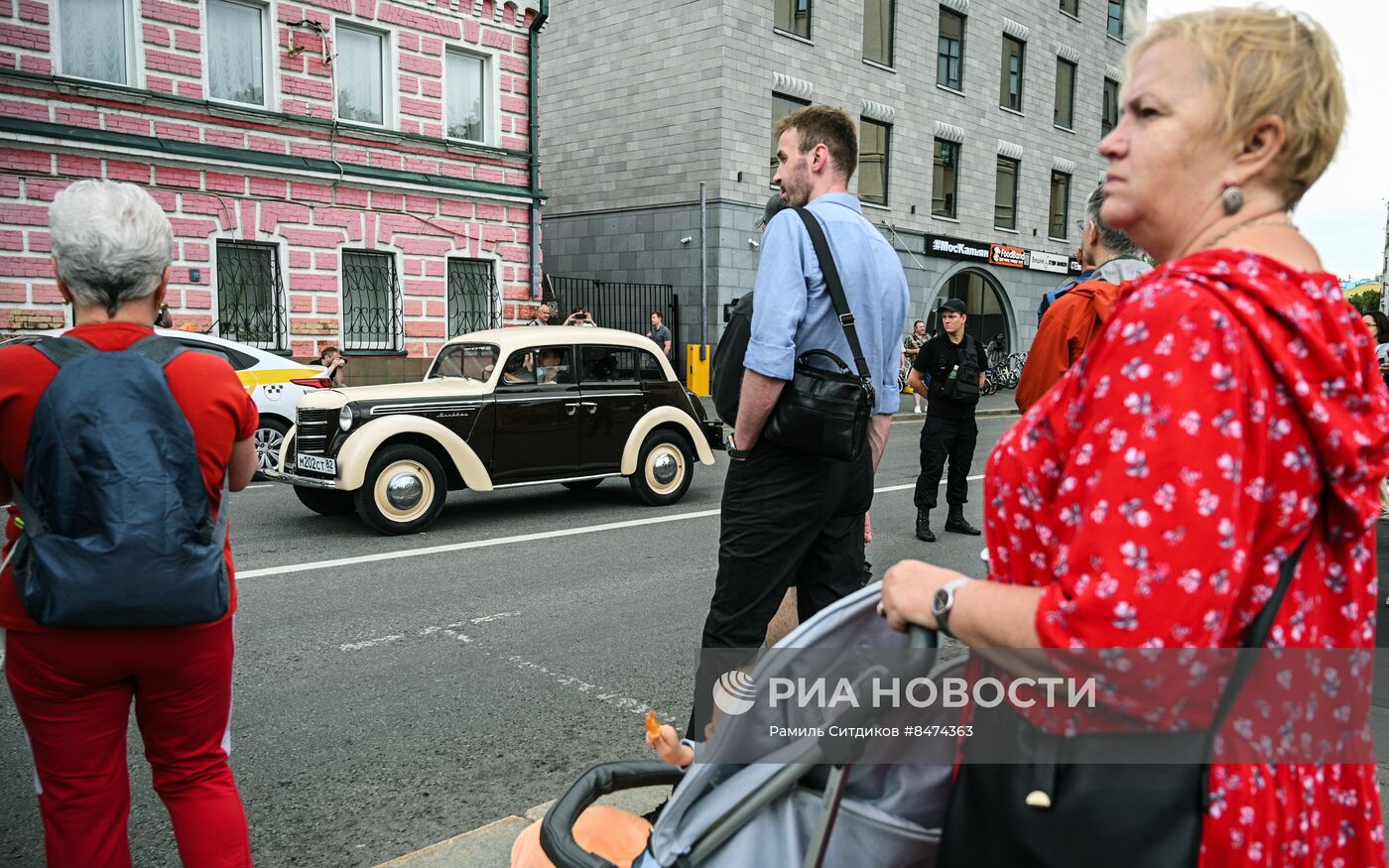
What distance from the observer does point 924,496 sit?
26.2 ft

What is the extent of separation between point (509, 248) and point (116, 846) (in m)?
16.3

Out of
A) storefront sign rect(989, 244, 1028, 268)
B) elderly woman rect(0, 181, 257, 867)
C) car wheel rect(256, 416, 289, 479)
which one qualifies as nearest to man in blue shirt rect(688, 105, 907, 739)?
elderly woman rect(0, 181, 257, 867)

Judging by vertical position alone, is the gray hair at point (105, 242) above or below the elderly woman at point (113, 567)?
above

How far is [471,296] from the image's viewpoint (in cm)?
1761

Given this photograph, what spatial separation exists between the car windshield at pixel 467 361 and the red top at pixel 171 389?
21.5 ft

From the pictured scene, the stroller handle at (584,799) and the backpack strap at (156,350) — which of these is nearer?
the stroller handle at (584,799)

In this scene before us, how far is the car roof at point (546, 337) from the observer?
8859 millimetres

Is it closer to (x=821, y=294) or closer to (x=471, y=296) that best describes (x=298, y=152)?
(x=471, y=296)

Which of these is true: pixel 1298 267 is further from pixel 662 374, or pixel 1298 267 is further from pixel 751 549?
pixel 662 374

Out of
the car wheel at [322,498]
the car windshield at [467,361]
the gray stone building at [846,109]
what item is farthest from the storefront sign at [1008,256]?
the car wheel at [322,498]

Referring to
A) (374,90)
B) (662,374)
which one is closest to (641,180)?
(374,90)

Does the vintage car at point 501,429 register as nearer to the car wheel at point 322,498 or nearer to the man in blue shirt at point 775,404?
the car wheel at point 322,498

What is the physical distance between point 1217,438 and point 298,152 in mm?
16221

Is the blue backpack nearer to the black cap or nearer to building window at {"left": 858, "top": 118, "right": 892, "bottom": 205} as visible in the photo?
the black cap
